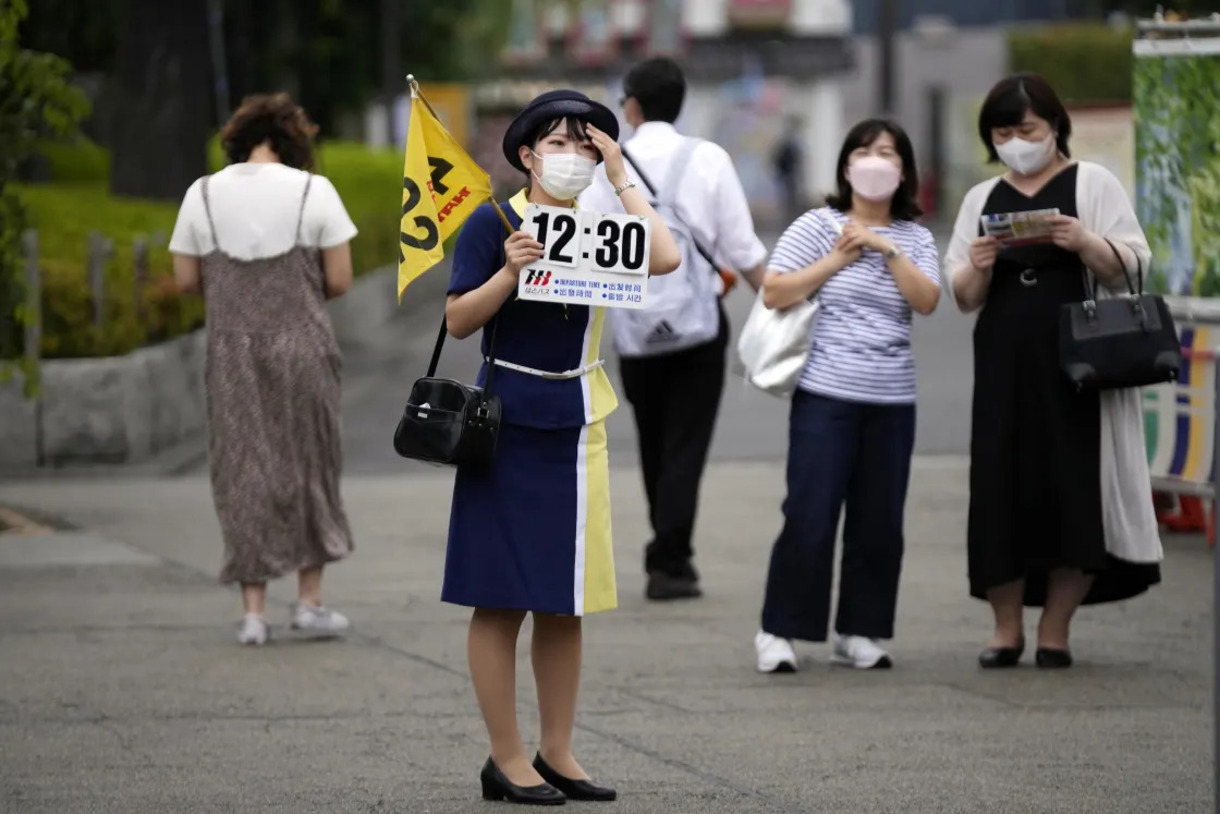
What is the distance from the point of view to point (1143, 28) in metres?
10.0

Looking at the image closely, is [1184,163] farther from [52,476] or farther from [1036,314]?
[52,476]

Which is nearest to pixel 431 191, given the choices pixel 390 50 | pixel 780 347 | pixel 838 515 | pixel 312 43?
pixel 780 347

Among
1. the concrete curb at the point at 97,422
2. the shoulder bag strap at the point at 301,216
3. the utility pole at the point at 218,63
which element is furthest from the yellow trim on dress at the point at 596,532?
the utility pole at the point at 218,63

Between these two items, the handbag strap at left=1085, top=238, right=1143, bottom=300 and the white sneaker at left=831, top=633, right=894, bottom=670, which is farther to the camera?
the white sneaker at left=831, top=633, right=894, bottom=670

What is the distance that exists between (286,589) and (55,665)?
1811 mm

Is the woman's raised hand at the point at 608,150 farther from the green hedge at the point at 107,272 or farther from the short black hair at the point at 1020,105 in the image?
the green hedge at the point at 107,272

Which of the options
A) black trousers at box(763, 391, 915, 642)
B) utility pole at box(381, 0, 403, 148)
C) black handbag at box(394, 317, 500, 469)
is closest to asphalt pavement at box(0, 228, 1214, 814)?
black trousers at box(763, 391, 915, 642)

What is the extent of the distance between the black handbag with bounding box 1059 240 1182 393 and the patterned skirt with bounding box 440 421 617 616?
Answer: 2231 mm

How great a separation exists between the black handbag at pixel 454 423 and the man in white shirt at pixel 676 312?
296 centimetres

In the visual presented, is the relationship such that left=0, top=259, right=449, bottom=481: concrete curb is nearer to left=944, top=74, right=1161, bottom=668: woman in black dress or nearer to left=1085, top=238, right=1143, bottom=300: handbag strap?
left=944, top=74, right=1161, bottom=668: woman in black dress

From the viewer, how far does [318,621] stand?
866cm

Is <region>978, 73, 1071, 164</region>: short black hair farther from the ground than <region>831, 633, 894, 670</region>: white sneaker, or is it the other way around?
<region>978, 73, 1071, 164</region>: short black hair

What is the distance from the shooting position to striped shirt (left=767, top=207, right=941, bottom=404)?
7.82 metres

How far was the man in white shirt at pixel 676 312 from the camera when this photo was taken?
9078mm
